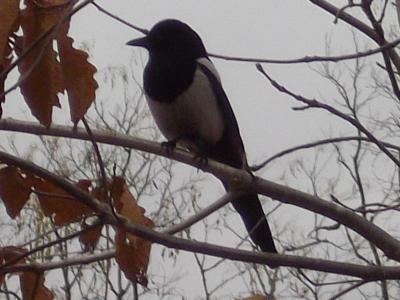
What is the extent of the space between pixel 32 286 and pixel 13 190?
0.59 ft

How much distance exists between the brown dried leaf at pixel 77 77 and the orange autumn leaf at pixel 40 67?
0.04ft

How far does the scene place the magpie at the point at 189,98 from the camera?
3.00m

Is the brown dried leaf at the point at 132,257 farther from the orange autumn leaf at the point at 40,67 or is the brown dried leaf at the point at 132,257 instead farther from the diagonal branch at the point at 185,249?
the orange autumn leaf at the point at 40,67

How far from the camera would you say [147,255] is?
158 centimetres

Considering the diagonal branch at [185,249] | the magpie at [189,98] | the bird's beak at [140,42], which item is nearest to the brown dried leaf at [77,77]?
the diagonal branch at [185,249]

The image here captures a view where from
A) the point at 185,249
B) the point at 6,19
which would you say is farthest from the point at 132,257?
the point at 6,19

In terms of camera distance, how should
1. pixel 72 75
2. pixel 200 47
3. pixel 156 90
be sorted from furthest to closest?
pixel 200 47
pixel 156 90
pixel 72 75

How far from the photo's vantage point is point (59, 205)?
5.01ft

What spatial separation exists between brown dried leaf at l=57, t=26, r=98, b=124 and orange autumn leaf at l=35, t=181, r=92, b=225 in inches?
13.3

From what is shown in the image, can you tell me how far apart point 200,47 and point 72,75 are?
2.11 meters

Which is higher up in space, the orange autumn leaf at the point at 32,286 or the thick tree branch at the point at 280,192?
the thick tree branch at the point at 280,192

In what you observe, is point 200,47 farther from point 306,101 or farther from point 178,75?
point 306,101

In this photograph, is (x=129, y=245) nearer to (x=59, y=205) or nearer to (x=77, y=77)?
(x=59, y=205)

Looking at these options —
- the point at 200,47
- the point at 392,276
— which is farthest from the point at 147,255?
the point at 200,47
